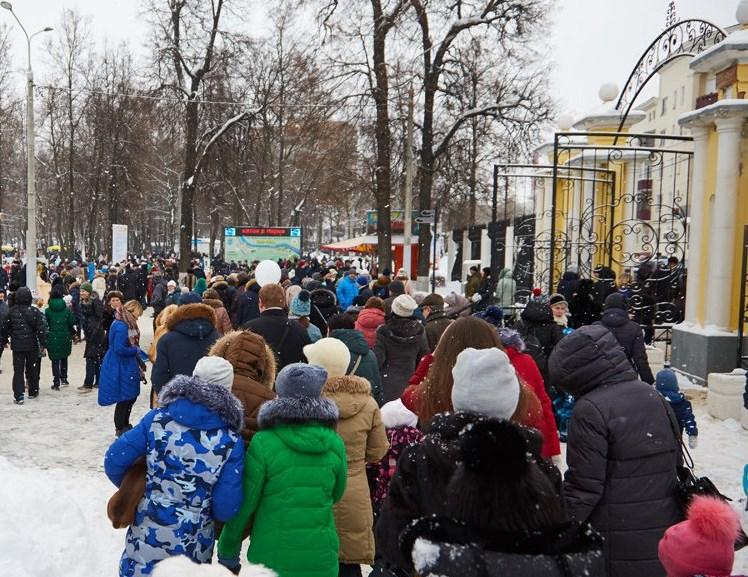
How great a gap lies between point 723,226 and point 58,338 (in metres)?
9.82

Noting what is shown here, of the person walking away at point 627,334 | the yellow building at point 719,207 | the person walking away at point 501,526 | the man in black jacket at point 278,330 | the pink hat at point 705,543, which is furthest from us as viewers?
the yellow building at point 719,207

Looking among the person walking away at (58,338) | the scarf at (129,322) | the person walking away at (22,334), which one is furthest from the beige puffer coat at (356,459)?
the person walking away at (58,338)

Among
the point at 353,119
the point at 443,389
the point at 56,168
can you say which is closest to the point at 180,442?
the point at 443,389

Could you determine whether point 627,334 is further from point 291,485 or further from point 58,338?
point 58,338

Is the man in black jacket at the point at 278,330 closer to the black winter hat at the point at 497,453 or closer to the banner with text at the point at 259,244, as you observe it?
the black winter hat at the point at 497,453

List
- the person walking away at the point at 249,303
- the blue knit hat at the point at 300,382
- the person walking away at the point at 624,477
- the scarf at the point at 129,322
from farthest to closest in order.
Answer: the person walking away at the point at 249,303 → the scarf at the point at 129,322 → the blue knit hat at the point at 300,382 → the person walking away at the point at 624,477

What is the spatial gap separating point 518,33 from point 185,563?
21900 mm

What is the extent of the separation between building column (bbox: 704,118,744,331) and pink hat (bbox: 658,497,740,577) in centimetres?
877

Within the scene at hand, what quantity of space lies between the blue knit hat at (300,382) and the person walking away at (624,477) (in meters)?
1.18

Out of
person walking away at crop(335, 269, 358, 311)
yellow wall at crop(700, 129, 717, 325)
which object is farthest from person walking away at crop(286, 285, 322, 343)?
person walking away at crop(335, 269, 358, 311)

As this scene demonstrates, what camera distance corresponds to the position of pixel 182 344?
6078 millimetres

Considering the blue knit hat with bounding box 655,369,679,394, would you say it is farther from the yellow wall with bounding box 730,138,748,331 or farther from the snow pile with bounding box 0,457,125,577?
the yellow wall with bounding box 730,138,748,331

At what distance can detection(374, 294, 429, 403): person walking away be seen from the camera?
680 cm

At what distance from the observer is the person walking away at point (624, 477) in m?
3.11
